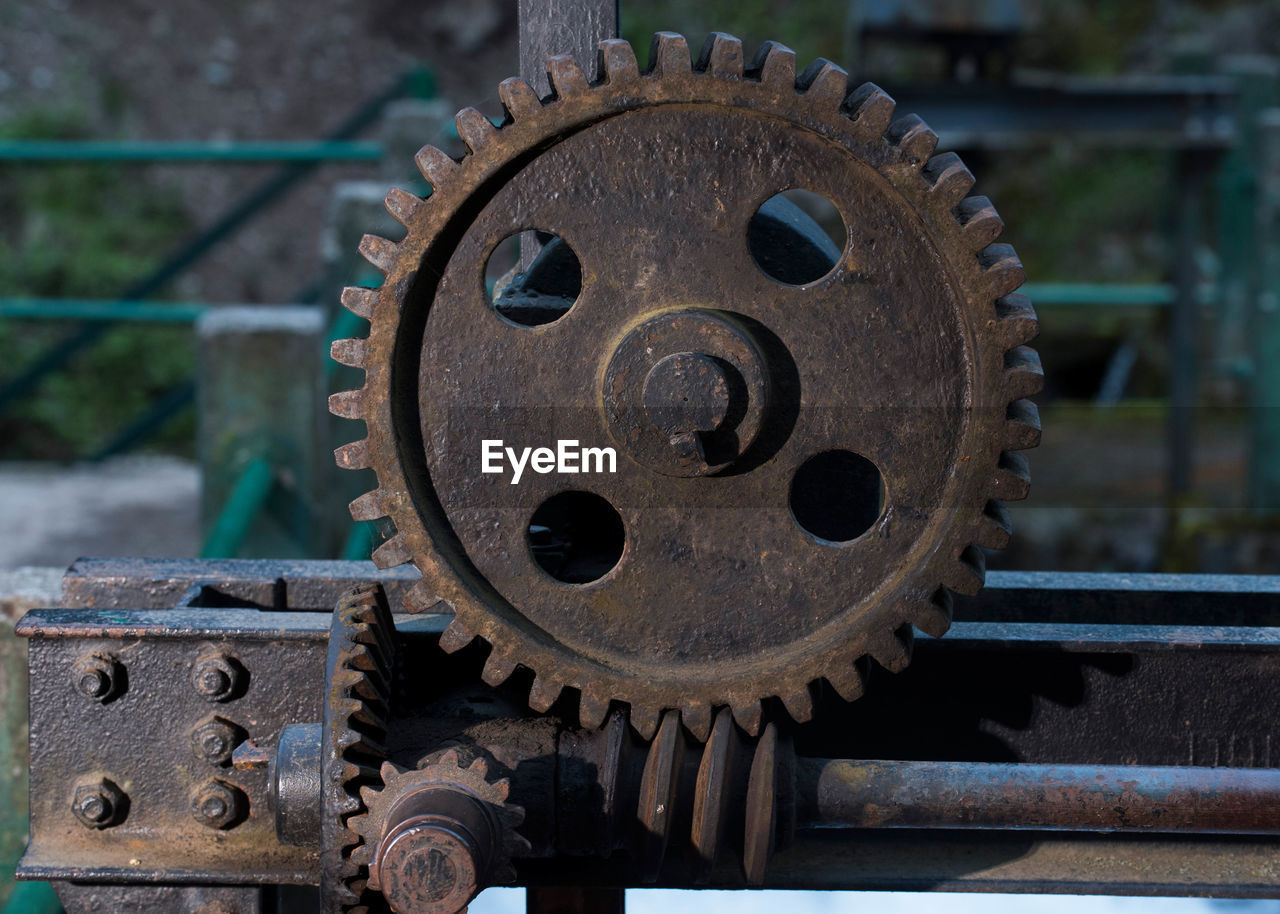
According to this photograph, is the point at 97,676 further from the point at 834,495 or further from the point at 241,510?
the point at 241,510

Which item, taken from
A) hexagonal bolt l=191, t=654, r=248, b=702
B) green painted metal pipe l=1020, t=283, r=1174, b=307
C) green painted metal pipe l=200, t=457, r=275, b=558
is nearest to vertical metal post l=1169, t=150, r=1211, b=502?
green painted metal pipe l=1020, t=283, r=1174, b=307

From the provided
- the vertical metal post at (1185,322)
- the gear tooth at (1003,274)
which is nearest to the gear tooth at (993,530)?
the gear tooth at (1003,274)

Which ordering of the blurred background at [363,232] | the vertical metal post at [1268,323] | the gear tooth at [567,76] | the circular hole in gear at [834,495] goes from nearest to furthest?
1. the gear tooth at [567,76]
2. the circular hole in gear at [834,495]
3. the blurred background at [363,232]
4. the vertical metal post at [1268,323]

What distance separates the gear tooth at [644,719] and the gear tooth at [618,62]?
0.66m

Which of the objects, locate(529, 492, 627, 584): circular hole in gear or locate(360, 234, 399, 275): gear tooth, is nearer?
locate(360, 234, 399, 275): gear tooth

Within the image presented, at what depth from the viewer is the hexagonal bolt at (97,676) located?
153 centimetres

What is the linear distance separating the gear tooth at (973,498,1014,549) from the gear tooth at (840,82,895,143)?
1.34 ft

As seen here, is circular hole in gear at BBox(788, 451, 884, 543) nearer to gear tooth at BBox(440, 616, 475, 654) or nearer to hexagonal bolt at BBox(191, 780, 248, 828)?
gear tooth at BBox(440, 616, 475, 654)

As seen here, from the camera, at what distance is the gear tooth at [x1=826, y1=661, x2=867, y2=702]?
1438 millimetres

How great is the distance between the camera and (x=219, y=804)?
153cm

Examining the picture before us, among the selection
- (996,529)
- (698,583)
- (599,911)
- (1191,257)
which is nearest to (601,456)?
(698,583)

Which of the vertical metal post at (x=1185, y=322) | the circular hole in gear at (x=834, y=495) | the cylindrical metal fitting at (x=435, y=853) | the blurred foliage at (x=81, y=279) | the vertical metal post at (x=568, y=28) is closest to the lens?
the cylindrical metal fitting at (x=435, y=853)

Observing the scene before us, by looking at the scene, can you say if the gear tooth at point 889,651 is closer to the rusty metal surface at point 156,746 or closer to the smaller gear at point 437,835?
the smaller gear at point 437,835

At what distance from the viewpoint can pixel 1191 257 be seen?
21.6 feet
